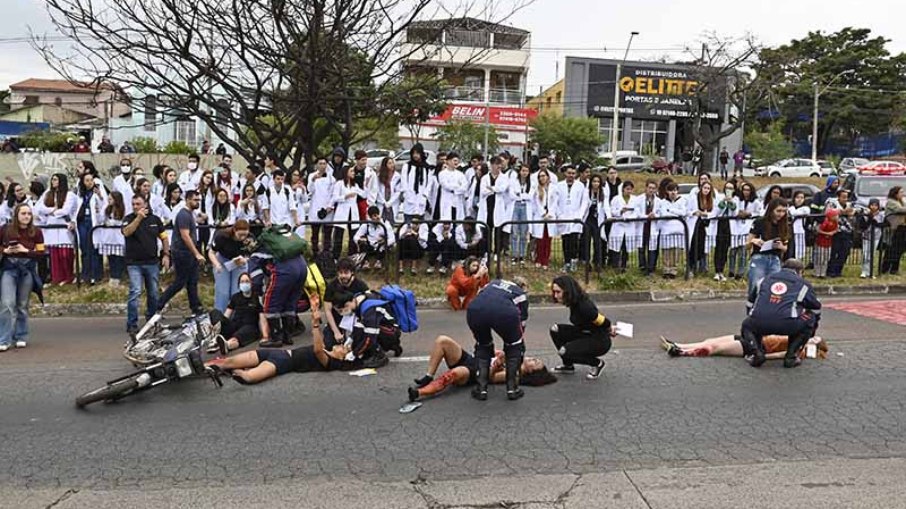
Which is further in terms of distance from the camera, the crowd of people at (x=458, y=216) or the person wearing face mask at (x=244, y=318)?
the crowd of people at (x=458, y=216)

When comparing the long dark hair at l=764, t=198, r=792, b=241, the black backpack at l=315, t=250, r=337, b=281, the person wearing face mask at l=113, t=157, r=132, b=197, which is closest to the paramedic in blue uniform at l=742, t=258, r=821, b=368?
the long dark hair at l=764, t=198, r=792, b=241

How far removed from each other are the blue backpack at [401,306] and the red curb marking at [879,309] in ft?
21.9

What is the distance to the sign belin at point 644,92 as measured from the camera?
54.2 metres

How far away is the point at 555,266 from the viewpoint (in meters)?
13.2

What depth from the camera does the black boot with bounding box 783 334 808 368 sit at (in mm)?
7598

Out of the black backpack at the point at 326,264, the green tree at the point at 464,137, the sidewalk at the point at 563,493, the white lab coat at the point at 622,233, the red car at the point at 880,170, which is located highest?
the green tree at the point at 464,137

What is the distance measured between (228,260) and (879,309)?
368 inches

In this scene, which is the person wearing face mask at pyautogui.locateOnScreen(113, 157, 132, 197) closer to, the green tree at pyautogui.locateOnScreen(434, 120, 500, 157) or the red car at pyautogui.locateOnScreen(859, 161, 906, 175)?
the red car at pyautogui.locateOnScreen(859, 161, 906, 175)

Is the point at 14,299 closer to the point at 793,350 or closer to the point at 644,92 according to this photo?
the point at 793,350

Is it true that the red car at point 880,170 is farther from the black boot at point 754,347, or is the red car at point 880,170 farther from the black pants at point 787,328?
the black boot at point 754,347

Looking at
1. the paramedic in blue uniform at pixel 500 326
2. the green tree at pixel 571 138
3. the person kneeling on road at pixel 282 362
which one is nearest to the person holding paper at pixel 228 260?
the person kneeling on road at pixel 282 362

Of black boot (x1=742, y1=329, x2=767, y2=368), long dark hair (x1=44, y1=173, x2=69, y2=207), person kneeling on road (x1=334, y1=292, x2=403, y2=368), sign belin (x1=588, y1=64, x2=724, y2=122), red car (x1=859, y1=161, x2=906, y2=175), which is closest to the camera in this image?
person kneeling on road (x1=334, y1=292, x2=403, y2=368)

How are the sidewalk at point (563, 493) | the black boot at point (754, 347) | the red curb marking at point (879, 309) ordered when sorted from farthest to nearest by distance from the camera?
the red curb marking at point (879, 309), the black boot at point (754, 347), the sidewalk at point (563, 493)

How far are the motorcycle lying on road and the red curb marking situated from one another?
8.80 metres
